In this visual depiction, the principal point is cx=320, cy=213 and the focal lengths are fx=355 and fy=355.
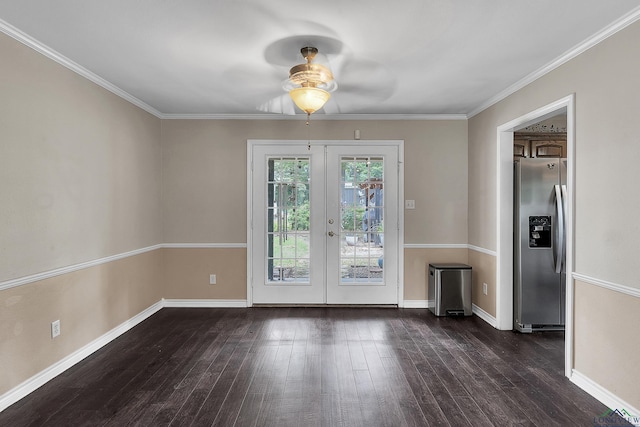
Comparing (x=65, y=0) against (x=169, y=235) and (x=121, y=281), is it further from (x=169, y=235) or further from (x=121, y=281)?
(x=169, y=235)

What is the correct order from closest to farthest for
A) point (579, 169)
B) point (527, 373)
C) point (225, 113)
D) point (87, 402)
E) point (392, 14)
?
point (392, 14) < point (87, 402) < point (579, 169) < point (527, 373) < point (225, 113)

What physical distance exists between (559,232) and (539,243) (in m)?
0.20

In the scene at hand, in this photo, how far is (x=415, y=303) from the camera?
4.54m

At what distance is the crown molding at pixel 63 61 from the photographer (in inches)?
90.7

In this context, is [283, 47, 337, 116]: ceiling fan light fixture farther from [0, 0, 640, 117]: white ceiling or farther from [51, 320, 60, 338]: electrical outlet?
[51, 320, 60, 338]: electrical outlet

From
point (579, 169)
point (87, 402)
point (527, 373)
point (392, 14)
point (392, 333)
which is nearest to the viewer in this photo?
point (392, 14)

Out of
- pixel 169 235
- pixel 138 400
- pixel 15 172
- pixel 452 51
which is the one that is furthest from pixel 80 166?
pixel 452 51

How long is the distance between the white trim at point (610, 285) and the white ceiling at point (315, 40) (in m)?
1.62

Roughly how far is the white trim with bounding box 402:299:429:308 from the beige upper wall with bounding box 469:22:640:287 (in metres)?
2.13

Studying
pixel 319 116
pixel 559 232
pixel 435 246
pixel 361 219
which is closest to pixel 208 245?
pixel 361 219

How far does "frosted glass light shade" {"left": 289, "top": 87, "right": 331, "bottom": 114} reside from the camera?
2750mm

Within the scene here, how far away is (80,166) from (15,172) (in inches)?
26.0

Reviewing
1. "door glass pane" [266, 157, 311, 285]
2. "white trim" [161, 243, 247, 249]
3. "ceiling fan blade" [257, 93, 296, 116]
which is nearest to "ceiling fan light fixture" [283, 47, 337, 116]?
"ceiling fan blade" [257, 93, 296, 116]

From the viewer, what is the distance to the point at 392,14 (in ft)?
6.98
